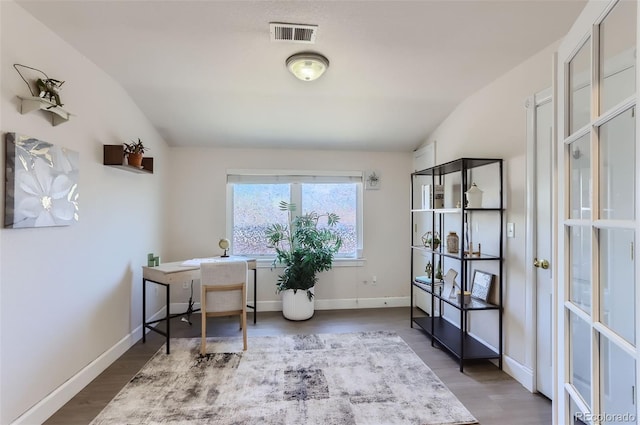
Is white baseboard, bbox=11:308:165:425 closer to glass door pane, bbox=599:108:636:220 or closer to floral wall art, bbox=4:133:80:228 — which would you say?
floral wall art, bbox=4:133:80:228

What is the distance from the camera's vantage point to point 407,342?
316cm

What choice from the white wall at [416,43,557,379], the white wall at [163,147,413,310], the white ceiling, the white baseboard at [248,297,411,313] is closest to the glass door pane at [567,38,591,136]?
the white ceiling

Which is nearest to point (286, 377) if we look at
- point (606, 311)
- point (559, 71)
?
point (606, 311)

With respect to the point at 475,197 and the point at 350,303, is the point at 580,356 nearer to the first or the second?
the point at 475,197

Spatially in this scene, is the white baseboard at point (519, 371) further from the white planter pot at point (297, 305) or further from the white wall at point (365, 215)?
the white planter pot at point (297, 305)

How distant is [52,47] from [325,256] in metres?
2.97

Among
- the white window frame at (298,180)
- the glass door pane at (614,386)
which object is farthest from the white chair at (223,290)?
the glass door pane at (614,386)

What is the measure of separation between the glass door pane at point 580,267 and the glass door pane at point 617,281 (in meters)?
0.06

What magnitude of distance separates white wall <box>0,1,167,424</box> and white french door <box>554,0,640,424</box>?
2635 millimetres

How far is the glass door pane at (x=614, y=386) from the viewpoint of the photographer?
36.4 inches

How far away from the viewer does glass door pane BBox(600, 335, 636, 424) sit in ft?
3.03

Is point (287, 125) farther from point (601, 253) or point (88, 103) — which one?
point (601, 253)

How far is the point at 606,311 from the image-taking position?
3.26ft

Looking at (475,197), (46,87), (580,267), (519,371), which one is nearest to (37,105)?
(46,87)
